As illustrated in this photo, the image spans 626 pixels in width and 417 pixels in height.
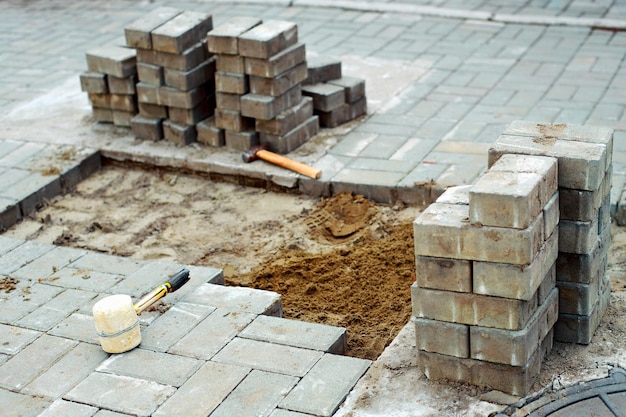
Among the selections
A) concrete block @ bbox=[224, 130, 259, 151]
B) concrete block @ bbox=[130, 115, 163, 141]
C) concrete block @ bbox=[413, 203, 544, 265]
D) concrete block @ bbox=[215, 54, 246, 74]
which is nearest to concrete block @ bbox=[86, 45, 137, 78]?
concrete block @ bbox=[130, 115, 163, 141]

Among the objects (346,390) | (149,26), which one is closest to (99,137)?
(149,26)

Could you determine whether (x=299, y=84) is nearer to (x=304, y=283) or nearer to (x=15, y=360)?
(x=304, y=283)

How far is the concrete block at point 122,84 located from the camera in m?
8.63

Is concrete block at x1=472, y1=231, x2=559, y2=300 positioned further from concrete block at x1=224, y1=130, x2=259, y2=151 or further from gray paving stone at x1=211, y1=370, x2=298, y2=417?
concrete block at x1=224, y1=130, x2=259, y2=151

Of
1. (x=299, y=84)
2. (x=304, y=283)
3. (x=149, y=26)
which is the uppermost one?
(x=149, y=26)

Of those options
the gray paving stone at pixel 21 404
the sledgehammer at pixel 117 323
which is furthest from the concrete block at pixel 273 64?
the gray paving stone at pixel 21 404

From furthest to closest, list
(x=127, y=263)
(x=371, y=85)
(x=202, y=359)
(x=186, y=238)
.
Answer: (x=371, y=85) < (x=186, y=238) < (x=127, y=263) < (x=202, y=359)

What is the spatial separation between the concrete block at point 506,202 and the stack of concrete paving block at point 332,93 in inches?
168

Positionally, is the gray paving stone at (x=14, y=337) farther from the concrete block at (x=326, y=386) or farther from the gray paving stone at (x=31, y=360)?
the concrete block at (x=326, y=386)

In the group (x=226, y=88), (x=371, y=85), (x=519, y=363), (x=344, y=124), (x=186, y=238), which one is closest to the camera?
(x=519, y=363)

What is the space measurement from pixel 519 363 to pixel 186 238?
3398 mm

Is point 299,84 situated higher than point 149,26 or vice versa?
point 149,26

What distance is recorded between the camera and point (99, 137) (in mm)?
8836

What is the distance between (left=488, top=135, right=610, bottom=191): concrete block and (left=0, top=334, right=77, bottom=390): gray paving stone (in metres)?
2.68
